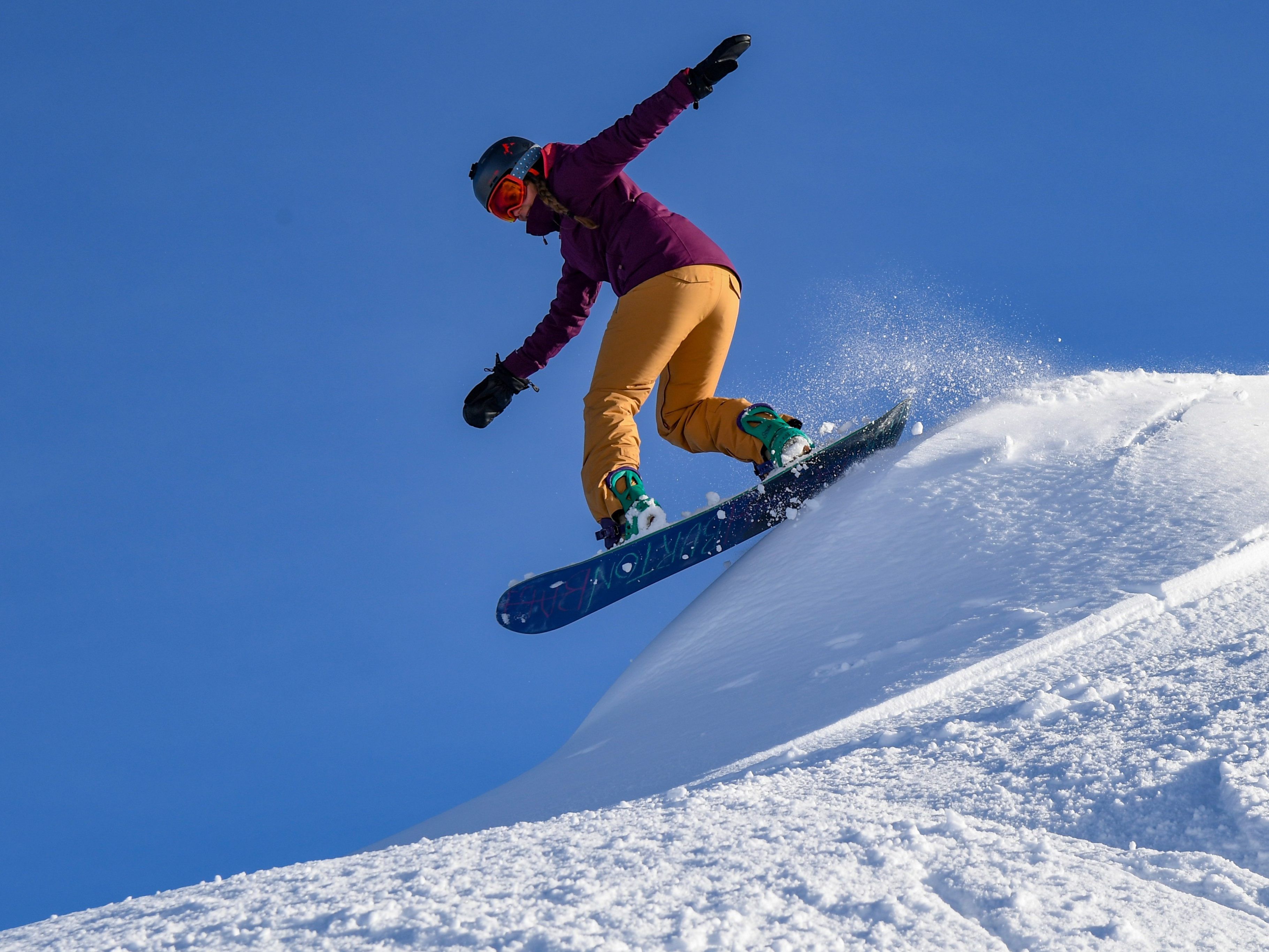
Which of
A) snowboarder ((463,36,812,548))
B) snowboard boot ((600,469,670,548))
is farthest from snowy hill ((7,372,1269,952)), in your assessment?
snowboarder ((463,36,812,548))

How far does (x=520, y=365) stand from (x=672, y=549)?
138cm

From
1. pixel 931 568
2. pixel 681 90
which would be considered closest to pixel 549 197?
pixel 681 90

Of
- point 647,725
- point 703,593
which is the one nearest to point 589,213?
point 703,593

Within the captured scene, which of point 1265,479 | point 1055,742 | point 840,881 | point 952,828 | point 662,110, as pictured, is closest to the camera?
point 840,881

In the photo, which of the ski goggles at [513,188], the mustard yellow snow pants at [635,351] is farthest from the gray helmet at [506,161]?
the mustard yellow snow pants at [635,351]

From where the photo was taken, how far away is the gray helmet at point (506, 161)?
159 inches

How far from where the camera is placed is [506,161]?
4.05m

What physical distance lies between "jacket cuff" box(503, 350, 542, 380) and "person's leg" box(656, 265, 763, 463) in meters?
0.72

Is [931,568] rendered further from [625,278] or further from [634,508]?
[625,278]

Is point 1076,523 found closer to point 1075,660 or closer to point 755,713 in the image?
point 1075,660

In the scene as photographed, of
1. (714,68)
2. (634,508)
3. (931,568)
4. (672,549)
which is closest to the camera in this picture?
(931,568)

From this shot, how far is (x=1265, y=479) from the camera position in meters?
3.09

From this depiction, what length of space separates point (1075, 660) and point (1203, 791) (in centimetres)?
63

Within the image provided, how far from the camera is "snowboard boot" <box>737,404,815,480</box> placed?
4.27 metres
